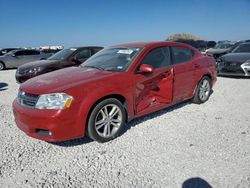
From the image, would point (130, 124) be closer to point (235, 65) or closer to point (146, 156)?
A: point (146, 156)

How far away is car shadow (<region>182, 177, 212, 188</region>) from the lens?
2.71 metres

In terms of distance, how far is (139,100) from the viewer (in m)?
4.25

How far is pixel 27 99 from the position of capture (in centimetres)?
369

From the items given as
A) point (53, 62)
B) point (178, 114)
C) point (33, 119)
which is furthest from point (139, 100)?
point (53, 62)

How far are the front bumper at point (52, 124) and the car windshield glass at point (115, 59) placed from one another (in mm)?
1258

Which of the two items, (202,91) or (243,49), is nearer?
(202,91)

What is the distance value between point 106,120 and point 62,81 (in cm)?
93

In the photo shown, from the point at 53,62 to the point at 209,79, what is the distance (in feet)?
18.1

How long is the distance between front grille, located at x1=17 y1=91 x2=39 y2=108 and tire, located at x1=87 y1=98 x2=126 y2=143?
33.7 inches

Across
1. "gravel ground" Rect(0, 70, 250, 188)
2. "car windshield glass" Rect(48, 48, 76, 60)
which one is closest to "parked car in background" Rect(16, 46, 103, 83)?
"car windshield glass" Rect(48, 48, 76, 60)

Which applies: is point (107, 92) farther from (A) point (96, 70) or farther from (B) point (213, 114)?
(B) point (213, 114)

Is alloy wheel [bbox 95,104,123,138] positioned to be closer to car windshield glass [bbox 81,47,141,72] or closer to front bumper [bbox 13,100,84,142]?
front bumper [bbox 13,100,84,142]

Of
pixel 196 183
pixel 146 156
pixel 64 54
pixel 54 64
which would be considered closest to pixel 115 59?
pixel 146 156

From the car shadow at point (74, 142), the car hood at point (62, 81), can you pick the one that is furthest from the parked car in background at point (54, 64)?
the car shadow at point (74, 142)
